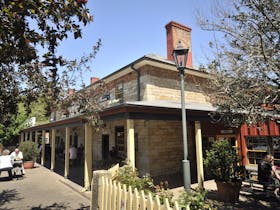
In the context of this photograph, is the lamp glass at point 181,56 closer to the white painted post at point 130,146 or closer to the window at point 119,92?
the white painted post at point 130,146

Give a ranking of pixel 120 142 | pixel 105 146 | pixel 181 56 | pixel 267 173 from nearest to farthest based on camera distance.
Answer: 1. pixel 181 56
2. pixel 267 173
3. pixel 120 142
4. pixel 105 146

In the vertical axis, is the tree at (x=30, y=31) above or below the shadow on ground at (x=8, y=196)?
above

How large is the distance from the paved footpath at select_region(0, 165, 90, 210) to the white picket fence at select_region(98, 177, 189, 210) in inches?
99.0

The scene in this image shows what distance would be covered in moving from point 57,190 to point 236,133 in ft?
27.3

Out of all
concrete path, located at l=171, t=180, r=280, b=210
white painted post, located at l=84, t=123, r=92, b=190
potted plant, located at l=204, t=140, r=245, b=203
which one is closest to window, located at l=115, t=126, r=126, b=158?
white painted post, located at l=84, t=123, r=92, b=190

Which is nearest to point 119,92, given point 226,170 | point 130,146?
point 130,146

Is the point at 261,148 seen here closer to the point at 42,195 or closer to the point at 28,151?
the point at 42,195

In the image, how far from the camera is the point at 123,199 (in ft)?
11.4

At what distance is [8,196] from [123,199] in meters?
6.43

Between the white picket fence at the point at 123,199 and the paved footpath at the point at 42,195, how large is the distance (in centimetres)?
251

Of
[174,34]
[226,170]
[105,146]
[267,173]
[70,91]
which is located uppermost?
[174,34]

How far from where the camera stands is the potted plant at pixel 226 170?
651 cm

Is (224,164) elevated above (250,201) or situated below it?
above

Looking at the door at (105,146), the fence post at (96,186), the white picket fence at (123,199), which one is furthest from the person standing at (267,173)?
the door at (105,146)
